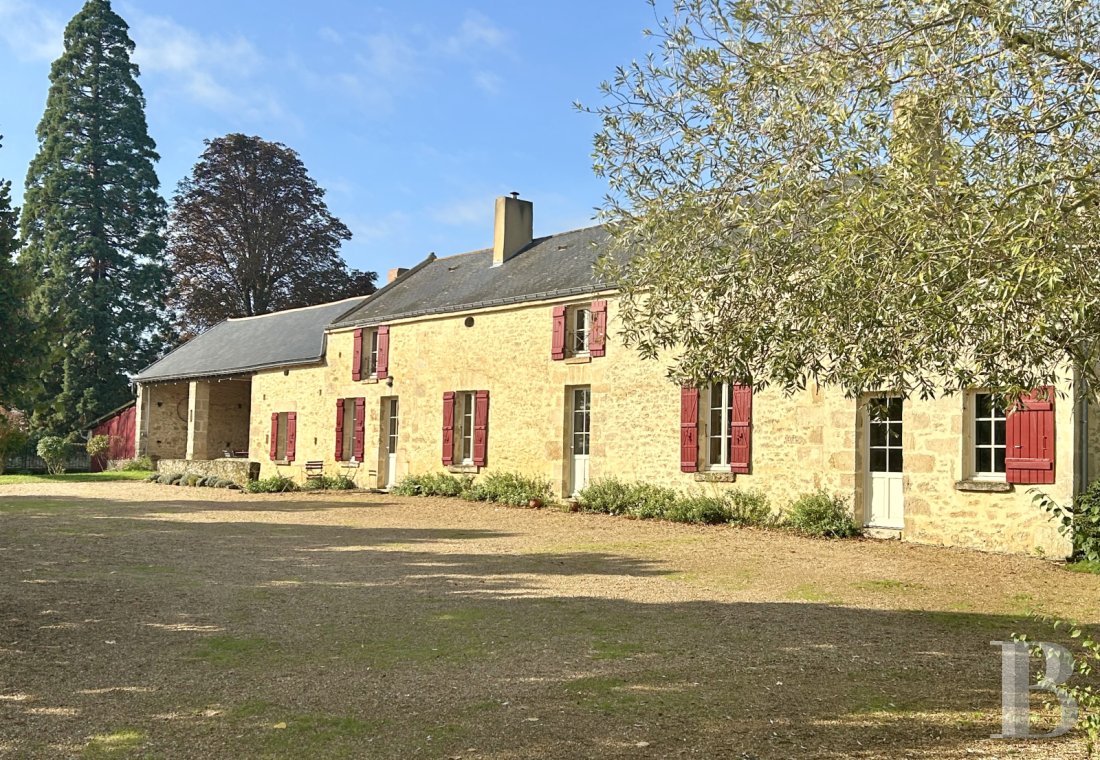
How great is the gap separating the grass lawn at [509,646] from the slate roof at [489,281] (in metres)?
5.95

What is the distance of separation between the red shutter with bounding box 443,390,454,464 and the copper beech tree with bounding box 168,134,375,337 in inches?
603

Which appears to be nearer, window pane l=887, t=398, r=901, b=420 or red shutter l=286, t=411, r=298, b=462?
window pane l=887, t=398, r=901, b=420

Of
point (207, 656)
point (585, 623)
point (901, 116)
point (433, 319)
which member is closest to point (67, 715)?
point (207, 656)

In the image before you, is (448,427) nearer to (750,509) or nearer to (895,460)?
(750,509)

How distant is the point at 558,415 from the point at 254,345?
11.2m

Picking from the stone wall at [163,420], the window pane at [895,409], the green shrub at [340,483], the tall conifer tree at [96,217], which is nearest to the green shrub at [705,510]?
the window pane at [895,409]

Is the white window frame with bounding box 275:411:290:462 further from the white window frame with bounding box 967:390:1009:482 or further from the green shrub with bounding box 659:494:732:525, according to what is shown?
the white window frame with bounding box 967:390:1009:482

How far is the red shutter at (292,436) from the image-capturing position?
20.3 meters

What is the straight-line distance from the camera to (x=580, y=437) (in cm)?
1495

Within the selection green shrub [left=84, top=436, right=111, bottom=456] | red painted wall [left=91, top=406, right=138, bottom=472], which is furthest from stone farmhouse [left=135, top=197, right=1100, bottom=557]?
green shrub [left=84, top=436, right=111, bottom=456]

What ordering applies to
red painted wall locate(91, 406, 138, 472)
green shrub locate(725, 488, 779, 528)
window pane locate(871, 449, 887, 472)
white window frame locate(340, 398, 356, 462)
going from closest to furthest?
window pane locate(871, 449, 887, 472) → green shrub locate(725, 488, 779, 528) → white window frame locate(340, 398, 356, 462) → red painted wall locate(91, 406, 138, 472)

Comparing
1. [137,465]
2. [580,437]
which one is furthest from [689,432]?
[137,465]

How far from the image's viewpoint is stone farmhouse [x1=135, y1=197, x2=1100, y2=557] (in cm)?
1023

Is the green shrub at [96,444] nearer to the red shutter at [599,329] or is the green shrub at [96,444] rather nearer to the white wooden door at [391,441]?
the white wooden door at [391,441]
